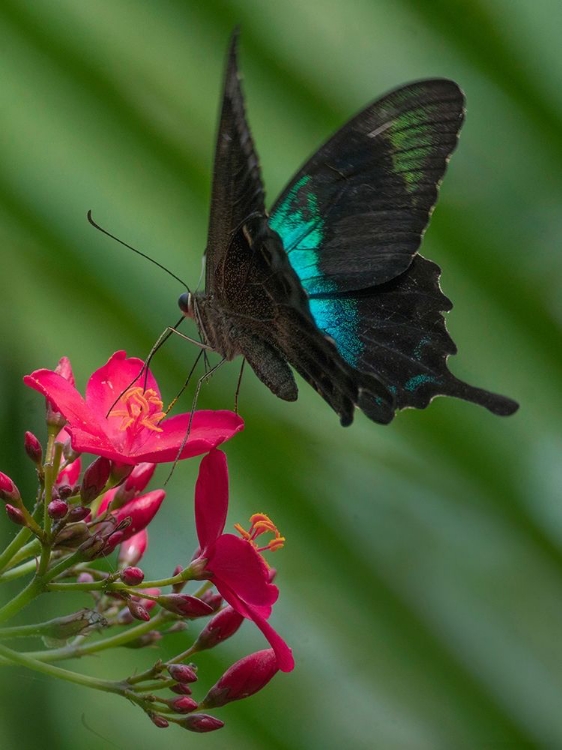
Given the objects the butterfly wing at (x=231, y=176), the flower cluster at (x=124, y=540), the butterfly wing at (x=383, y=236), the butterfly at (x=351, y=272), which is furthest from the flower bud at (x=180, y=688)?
the butterfly wing at (x=231, y=176)

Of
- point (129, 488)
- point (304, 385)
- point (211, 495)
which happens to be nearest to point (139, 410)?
point (129, 488)

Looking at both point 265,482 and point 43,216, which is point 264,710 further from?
point 43,216

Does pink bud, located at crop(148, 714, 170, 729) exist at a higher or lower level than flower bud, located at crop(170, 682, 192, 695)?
lower

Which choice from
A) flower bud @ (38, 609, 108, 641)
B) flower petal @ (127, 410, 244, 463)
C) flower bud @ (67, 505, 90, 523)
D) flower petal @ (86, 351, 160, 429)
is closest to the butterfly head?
flower petal @ (86, 351, 160, 429)

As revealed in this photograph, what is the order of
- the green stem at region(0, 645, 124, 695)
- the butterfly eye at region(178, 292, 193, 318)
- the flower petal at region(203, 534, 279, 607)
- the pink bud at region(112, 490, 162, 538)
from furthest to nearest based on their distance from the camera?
the butterfly eye at region(178, 292, 193, 318)
the pink bud at region(112, 490, 162, 538)
the flower petal at region(203, 534, 279, 607)
the green stem at region(0, 645, 124, 695)

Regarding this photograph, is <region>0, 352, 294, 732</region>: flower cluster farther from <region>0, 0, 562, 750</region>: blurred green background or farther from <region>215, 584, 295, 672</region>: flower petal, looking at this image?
<region>0, 0, 562, 750</region>: blurred green background

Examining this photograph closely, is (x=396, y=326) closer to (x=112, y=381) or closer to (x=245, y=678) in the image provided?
(x=112, y=381)

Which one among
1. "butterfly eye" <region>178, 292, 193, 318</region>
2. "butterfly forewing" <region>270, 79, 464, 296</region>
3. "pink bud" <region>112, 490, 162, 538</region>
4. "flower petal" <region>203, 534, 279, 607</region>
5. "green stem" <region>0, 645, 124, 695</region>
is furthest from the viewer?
"butterfly eye" <region>178, 292, 193, 318</region>

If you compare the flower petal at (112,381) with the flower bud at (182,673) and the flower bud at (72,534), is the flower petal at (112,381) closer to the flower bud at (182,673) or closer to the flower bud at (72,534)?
the flower bud at (72,534)
